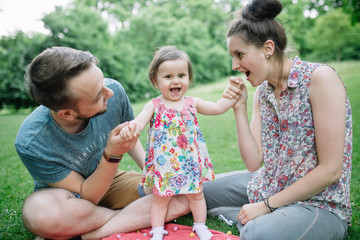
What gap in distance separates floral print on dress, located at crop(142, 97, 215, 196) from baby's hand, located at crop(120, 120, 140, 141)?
30 cm

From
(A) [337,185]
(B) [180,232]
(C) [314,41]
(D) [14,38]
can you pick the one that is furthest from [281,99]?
(C) [314,41]

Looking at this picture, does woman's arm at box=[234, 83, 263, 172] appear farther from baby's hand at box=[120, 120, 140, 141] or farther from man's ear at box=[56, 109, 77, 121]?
man's ear at box=[56, 109, 77, 121]

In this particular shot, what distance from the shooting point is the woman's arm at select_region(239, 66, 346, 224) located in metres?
2.06

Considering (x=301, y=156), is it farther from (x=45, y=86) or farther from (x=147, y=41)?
(x=147, y=41)

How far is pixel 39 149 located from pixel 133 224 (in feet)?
3.24

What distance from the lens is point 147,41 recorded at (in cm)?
2389

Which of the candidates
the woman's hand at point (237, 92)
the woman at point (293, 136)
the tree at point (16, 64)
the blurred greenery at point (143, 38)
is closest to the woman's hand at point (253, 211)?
the woman at point (293, 136)

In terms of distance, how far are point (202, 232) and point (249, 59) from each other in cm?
143

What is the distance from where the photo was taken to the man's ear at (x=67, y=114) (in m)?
2.30

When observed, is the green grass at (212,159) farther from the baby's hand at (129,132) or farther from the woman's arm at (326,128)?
the baby's hand at (129,132)

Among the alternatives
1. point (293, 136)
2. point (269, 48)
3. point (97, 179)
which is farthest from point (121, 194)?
point (269, 48)

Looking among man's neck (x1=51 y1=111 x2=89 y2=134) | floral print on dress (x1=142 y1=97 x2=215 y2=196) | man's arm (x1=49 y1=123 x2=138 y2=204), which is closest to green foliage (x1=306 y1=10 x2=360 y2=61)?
floral print on dress (x1=142 y1=97 x2=215 y2=196)

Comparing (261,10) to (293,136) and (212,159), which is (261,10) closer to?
(293,136)

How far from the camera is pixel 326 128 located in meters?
2.08
